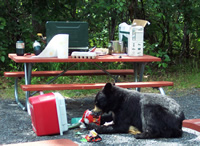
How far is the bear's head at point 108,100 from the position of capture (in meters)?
3.98

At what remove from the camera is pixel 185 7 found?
7.81 meters

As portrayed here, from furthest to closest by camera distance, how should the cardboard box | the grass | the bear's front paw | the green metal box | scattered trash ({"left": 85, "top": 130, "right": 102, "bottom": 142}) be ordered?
1. the grass
2. the cardboard box
3. the green metal box
4. the bear's front paw
5. scattered trash ({"left": 85, "top": 130, "right": 102, "bottom": 142})

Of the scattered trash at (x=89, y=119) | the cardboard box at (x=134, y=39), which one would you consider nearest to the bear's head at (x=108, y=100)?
the scattered trash at (x=89, y=119)

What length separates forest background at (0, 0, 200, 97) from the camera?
744 cm

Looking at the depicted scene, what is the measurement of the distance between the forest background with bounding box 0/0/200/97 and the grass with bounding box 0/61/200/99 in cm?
5

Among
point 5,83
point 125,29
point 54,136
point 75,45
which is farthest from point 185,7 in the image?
point 54,136

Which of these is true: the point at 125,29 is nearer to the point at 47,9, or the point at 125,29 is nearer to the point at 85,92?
the point at 85,92

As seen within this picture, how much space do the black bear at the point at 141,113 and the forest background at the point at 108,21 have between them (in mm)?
3188

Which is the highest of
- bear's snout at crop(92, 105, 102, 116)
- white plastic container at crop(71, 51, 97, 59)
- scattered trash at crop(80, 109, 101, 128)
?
white plastic container at crop(71, 51, 97, 59)

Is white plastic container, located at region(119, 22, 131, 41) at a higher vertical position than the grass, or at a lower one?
higher

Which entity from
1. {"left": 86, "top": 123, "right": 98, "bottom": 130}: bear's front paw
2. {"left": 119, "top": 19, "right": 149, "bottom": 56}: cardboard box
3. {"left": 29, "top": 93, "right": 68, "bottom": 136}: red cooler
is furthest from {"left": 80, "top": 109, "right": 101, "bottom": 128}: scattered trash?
{"left": 119, "top": 19, "right": 149, "bottom": 56}: cardboard box

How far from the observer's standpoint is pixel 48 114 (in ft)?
12.7

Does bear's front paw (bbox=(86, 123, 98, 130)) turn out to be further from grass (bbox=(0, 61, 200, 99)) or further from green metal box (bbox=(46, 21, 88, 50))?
grass (bbox=(0, 61, 200, 99))

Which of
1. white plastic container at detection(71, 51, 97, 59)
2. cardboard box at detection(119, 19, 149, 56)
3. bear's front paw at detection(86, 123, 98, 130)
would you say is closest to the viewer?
bear's front paw at detection(86, 123, 98, 130)
